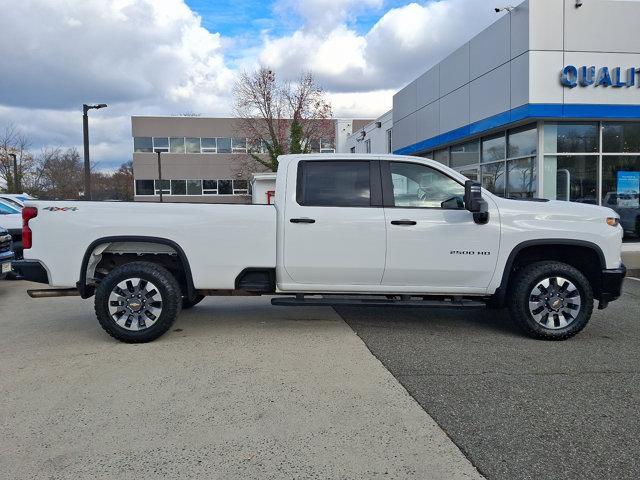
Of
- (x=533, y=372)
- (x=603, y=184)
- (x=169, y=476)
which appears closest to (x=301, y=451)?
(x=169, y=476)

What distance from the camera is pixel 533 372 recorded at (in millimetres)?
4707

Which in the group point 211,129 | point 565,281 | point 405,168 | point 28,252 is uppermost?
→ point 211,129

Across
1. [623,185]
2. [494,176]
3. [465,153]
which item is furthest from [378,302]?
[465,153]

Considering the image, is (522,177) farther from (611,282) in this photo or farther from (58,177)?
(58,177)

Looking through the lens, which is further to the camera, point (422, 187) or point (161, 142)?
point (161, 142)

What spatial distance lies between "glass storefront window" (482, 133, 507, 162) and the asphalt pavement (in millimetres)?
8260

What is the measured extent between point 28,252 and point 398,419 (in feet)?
13.7

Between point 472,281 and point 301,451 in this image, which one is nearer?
point 301,451

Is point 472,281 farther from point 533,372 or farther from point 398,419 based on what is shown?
point 398,419

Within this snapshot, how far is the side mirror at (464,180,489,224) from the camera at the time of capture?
5.31m

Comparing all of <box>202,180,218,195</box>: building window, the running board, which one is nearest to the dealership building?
the running board

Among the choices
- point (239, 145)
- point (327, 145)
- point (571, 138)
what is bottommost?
point (571, 138)

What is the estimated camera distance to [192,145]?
156 ft

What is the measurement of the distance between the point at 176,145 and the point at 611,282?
45.6 m
